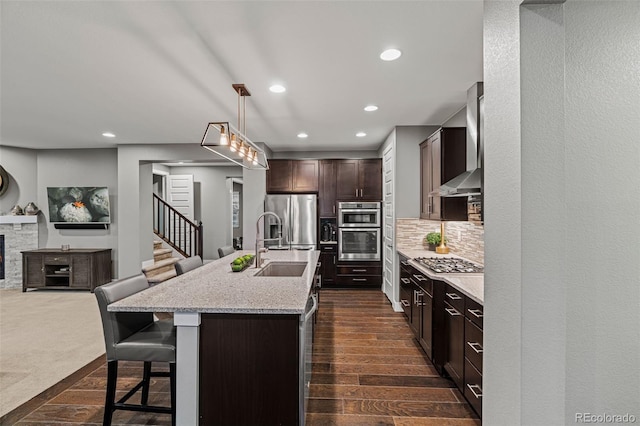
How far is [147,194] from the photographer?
6.11m

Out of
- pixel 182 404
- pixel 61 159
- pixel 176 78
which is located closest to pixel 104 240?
pixel 61 159

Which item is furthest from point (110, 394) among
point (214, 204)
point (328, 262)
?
point (214, 204)

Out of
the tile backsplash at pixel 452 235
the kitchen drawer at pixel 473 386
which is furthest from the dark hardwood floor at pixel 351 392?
the tile backsplash at pixel 452 235

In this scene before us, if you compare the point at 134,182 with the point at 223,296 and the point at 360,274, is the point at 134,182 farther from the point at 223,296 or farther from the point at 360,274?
the point at 223,296

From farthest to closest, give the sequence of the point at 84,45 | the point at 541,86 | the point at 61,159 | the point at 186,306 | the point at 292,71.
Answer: the point at 61,159 → the point at 292,71 → the point at 84,45 → the point at 186,306 → the point at 541,86

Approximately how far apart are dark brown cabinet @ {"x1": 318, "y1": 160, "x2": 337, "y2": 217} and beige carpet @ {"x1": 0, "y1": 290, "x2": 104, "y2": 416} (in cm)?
386

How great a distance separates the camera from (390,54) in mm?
2484

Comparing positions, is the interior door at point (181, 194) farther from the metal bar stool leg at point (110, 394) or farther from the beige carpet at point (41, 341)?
the metal bar stool leg at point (110, 394)

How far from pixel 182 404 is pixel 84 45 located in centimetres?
250

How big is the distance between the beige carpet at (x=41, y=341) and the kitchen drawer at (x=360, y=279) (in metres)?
3.68

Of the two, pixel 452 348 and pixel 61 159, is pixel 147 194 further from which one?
pixel 452 348

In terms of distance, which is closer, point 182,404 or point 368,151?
point 182,404

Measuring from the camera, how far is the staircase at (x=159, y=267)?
598 centimetres

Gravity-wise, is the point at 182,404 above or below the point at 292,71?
below
